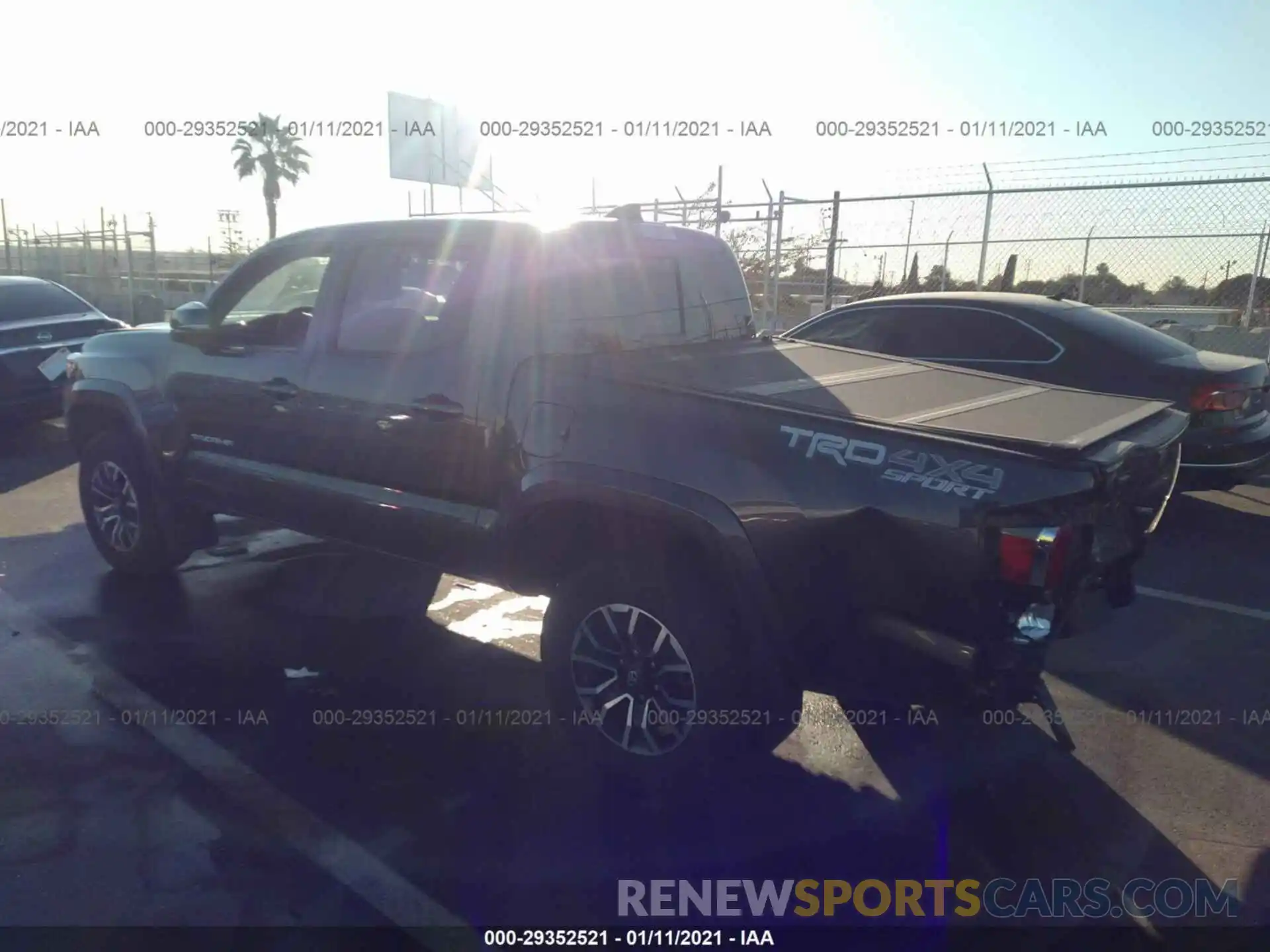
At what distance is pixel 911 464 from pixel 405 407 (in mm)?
2099

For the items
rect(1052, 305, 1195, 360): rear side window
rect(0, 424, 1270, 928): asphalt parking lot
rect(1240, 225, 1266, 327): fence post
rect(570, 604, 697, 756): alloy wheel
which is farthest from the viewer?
rect(1240, 225, 1266, 327): fence post

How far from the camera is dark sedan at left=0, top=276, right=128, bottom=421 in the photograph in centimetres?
912

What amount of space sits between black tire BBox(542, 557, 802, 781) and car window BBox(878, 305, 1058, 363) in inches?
→ 167

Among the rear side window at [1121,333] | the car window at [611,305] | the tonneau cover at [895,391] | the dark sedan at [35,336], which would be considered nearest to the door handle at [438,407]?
the car window at [611,305]

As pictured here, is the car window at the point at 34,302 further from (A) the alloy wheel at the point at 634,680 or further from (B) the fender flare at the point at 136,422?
(A) the alloy wheel at the point at 634,680

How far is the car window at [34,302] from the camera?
9.66m

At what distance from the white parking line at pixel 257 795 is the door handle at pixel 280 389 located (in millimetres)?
1432

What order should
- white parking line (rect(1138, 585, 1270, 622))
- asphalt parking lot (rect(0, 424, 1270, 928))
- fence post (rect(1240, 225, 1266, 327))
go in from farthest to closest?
1. fence post (rect(1240, 225, 1266, 327))
2. white parking line (rect(1138, 585, 1270, 622))
3. asphalt parking lot (rect(0, 424, 1270, 928))

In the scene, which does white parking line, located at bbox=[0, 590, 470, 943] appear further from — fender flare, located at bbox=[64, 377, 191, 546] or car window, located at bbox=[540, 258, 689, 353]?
car window, located at bbox=[540, 258, 689, 353]

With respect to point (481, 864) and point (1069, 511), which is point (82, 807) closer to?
point (481, 864)

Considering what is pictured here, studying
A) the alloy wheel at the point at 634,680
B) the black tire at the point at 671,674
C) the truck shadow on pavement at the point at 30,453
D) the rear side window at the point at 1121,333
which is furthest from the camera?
the truck shadow on pavement at the point at 30,453

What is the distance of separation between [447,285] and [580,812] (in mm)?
2153

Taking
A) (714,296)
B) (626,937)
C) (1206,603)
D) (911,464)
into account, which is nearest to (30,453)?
(714,296)

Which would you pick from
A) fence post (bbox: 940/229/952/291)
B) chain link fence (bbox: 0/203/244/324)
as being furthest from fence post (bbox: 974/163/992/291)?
chain link fence (bbox: 0/203/244/324)
